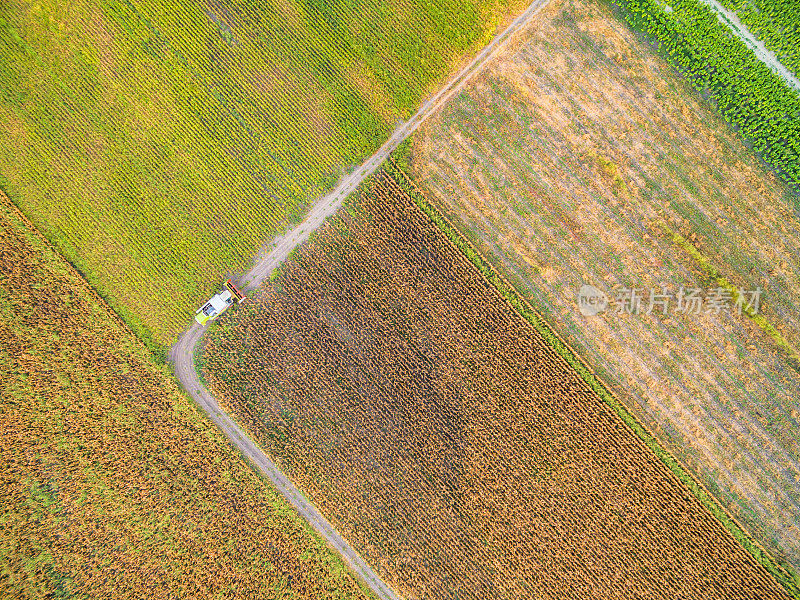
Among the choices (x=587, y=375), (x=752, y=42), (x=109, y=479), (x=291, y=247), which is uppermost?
(x=752, y=42)

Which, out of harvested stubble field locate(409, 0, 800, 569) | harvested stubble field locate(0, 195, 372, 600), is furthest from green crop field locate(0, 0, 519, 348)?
harvested stubble field locate(409, 0, 800, 569)

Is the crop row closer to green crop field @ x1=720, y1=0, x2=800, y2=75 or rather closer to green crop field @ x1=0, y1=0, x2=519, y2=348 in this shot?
green crop field @ x1=720, y1=0, x2=800, y2=75

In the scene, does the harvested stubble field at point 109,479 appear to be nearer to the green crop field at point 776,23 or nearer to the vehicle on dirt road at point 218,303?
the vehicle on dirt road at point 218,303

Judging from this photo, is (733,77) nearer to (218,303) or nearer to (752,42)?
(752,42)

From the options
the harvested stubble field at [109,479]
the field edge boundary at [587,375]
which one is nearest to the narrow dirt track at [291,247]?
the harvested stubble field at [109,479]

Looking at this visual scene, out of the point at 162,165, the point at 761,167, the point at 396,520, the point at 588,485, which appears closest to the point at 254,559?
the point at 396,520

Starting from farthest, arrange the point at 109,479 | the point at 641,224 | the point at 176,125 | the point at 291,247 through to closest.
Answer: the point at 176,125
the point at 291,247
the point at 109,479
the point at 641,224

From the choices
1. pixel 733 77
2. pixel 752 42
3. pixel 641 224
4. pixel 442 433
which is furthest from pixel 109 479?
pixel 752 42
